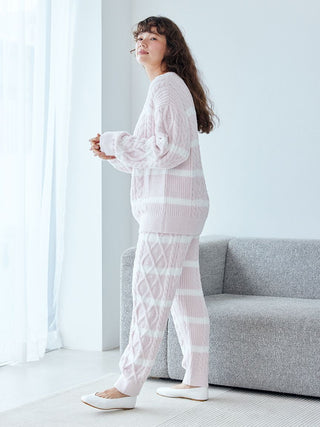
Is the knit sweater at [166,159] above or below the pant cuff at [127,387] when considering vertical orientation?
above

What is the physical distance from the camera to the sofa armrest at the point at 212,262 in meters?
3.30

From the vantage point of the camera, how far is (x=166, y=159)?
255 cm

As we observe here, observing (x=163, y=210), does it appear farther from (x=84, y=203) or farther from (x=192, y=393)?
(x=84, y=203)

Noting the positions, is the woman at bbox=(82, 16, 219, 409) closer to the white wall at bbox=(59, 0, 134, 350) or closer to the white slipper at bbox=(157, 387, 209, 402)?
the white slipper at bbox=(157, 387, 209, 402)

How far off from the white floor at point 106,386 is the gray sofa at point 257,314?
0.28 ft

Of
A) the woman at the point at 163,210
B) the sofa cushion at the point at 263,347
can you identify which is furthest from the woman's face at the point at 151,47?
the sofa cushion at the point at 263,347

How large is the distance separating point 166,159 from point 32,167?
1153 millimetres

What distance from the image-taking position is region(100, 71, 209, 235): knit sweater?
257 centimetres

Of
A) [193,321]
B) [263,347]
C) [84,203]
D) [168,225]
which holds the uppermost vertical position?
[84,203]

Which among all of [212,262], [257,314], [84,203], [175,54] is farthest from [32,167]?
[257,314]

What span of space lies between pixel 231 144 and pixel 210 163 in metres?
0.15

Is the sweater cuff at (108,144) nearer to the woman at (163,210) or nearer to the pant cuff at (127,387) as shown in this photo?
the woman at (163,210)

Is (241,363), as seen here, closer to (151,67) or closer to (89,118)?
(151,67)

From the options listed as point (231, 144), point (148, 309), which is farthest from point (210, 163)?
point (148, 309)
